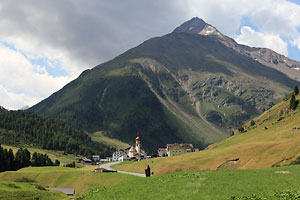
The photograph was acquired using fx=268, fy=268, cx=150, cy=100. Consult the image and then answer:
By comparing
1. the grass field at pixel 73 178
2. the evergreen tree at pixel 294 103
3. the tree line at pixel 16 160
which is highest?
the evergreen tree at pixel 294 103

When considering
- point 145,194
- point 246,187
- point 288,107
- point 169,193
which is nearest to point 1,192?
point 145,194

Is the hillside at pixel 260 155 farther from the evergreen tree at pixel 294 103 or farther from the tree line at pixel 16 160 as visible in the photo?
the tree line at pixel 16 160

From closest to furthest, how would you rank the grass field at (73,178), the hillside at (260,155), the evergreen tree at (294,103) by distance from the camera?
the hillside at (260,155) → the grass field at (73,178) → the evergreen tree at (294,103)

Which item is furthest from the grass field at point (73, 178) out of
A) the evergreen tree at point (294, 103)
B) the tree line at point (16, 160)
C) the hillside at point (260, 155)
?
the evergreen tree at point (294, 103)

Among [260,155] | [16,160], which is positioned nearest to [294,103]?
[260,155]

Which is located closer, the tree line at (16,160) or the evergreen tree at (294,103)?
the evergreen tree at (294,103)

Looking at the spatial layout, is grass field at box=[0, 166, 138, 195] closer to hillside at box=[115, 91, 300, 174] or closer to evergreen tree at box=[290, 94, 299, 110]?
hillside at box=[115, 91, 300, 174]

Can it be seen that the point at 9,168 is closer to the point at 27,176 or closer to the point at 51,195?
the point at 27,176

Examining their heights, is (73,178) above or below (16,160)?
below

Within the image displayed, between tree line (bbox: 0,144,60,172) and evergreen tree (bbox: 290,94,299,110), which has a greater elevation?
evergreen tree (bbox: 290,94,299,110)

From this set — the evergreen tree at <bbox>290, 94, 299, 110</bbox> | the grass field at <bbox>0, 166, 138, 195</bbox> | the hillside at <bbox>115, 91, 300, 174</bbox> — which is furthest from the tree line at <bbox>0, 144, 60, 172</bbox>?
the evergreen tree at <bbox>290, 94, 299, 110</bbox>

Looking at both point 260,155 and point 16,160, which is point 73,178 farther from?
point 260,155

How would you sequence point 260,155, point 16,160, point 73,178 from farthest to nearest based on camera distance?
point 16,160, point 73,178, point 260,155

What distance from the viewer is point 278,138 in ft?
315
